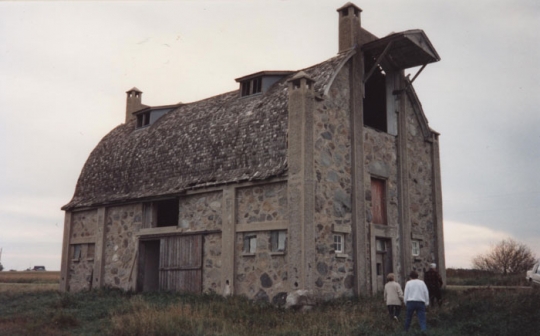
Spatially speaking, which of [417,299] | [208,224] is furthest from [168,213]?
[417,299]

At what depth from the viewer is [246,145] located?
21281mm

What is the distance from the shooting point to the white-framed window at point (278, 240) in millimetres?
19031

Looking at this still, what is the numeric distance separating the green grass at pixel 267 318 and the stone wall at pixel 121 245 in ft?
14.4

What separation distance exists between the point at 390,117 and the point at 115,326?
13952 millimetres

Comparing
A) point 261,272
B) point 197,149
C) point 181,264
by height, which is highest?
point 197,149

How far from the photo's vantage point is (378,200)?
72.6 feet

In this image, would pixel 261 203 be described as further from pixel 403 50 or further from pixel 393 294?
pixel 403 50

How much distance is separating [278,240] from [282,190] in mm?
1711

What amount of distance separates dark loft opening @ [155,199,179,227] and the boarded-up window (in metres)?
8.82

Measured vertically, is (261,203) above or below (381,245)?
above

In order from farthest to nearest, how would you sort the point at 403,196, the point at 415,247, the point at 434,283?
the point at 415,247 < the point at 403,196 < the point at 434,283

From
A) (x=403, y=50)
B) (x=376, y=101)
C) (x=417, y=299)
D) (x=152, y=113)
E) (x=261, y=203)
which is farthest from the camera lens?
(x=152, y=113)

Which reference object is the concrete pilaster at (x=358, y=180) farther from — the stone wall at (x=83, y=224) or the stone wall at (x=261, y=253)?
the stone wall at (x=83, y=224)

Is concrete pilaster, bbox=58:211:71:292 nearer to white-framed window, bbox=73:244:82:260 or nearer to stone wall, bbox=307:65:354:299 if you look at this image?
white-framed window, bbox=73:244:82:260
